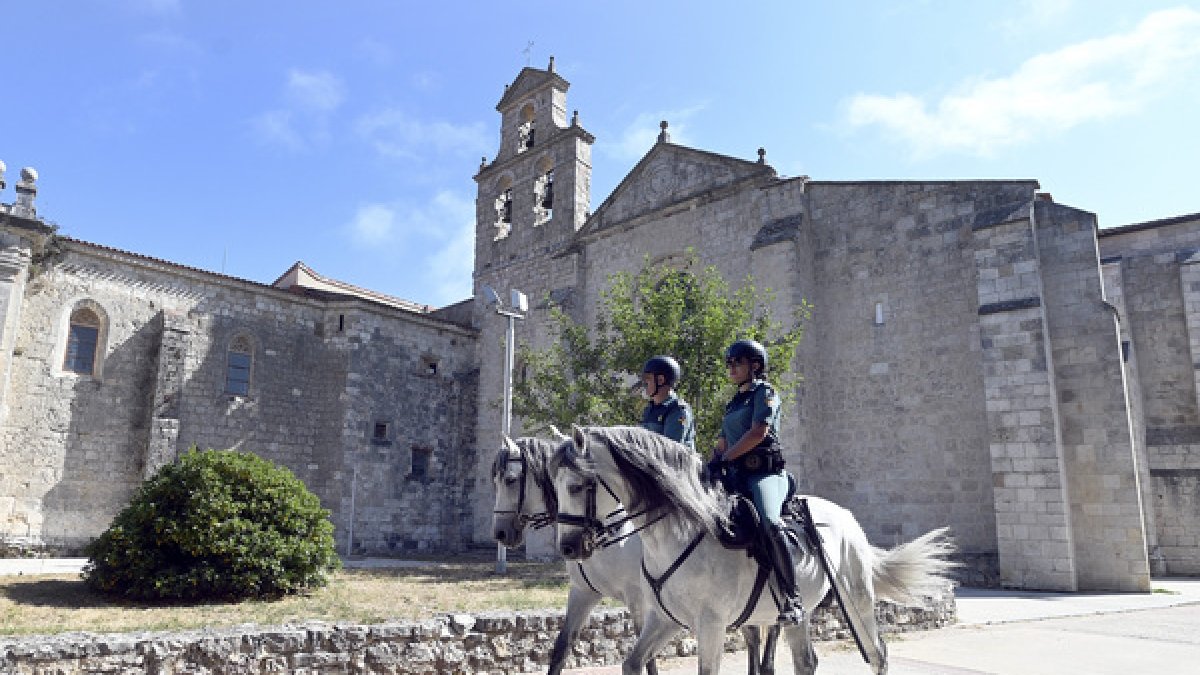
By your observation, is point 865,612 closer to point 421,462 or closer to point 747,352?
point 747,352

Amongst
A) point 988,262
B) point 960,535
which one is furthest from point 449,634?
point 988,262

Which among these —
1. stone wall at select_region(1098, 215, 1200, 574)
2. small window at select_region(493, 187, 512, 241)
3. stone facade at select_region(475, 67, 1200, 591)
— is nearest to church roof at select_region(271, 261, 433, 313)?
small window at select_region(493, 187, 512, 241)

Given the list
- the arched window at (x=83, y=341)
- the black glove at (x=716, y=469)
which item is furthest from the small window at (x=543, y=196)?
the black glove at (x=716, y=469)

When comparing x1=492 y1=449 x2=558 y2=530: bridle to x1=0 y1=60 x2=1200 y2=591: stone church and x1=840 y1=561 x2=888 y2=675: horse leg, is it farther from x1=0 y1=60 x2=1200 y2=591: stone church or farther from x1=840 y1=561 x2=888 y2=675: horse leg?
x1=0 y1=60 x2=1200 y2=591: stone church

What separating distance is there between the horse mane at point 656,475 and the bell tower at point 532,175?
61.2ft

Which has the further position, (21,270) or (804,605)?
(21,270)

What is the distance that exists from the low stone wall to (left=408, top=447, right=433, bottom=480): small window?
1536cm

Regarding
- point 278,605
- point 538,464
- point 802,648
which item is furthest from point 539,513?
point 278,605

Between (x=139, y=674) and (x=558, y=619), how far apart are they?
341 cm

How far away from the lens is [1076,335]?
14109mm

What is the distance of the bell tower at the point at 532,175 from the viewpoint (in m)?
23.0

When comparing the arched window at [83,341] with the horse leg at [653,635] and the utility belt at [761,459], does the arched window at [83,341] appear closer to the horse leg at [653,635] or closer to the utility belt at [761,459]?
the horse leg at [653,635]

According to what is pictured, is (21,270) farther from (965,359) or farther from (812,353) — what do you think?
(965,359)

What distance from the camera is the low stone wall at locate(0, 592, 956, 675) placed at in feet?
16.5
